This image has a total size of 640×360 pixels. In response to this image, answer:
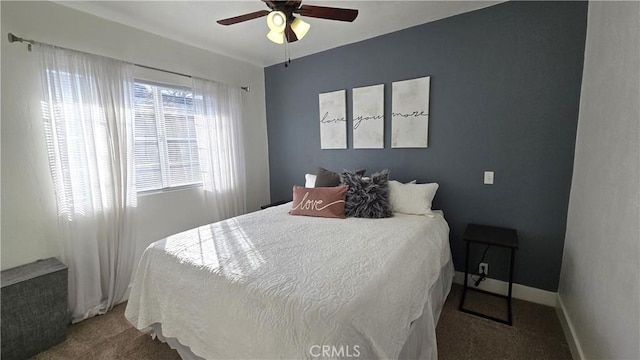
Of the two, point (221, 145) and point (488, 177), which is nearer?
point (488, 177)

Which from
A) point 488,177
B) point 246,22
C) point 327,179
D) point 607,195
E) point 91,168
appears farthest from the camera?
point 327,179

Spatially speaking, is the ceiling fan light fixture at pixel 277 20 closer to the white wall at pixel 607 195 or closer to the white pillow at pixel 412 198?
the white pillow at pixel 412 198

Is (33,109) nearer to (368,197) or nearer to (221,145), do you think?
(221,145)

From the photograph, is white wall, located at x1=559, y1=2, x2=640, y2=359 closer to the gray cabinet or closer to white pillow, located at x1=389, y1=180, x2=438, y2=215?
white pillow, located at x1=389, y1=180, x2=438, y2=215

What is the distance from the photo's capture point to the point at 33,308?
172 centimetres

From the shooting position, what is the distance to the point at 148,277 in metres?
1.63

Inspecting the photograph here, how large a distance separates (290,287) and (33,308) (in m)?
1.88

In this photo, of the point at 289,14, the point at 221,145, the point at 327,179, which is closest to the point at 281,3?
the point at 289,14

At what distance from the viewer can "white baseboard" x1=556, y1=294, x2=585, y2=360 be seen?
1.54 meters

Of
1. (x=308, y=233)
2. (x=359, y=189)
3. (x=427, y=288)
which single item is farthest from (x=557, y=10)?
(x=308, y=233)

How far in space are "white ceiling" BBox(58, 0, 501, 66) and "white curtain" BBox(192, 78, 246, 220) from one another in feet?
1.63

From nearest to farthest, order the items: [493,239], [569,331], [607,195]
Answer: [607,195]
[569,331]
[493,239]

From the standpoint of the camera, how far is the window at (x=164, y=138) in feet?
8.22

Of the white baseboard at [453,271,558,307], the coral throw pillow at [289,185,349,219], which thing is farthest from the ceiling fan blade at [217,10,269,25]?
the white baseboard at [453,271,558,307]
